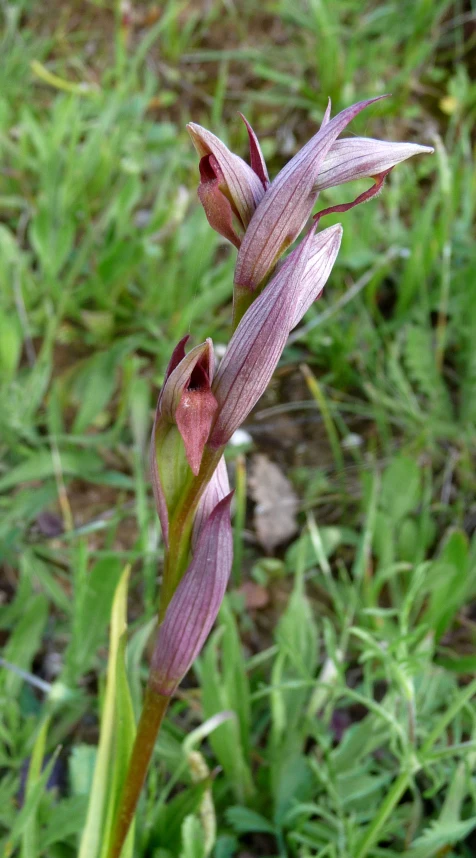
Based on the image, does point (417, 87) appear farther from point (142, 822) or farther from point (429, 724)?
point (142, 822)

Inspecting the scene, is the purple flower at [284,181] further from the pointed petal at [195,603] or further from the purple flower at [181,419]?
the pointed petal at [195,603]

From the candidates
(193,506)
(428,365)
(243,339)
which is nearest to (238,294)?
(243,339)

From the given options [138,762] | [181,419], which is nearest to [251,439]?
[138,762]

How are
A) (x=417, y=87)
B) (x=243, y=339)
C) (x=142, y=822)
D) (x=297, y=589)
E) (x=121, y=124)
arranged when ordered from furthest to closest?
(x=417, y=87), (x=121, y=124), (x=297, y=589), (x=142, y=822), (x=243, y=339)

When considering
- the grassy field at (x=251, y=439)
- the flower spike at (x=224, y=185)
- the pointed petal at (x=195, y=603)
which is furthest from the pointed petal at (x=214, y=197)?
the pointed petal at (x=195, y=603)

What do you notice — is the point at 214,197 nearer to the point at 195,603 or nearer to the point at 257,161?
the point at 257,161

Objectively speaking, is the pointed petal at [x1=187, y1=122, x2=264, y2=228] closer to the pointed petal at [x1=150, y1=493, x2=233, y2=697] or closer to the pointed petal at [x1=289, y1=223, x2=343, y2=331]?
the pointed petal at [x1=289, y1=223, x2=343, y2=331]
